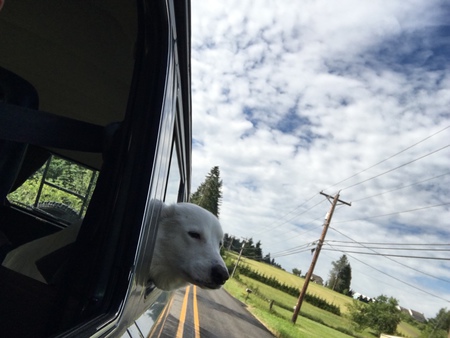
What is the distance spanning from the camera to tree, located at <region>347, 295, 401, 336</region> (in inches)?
2955

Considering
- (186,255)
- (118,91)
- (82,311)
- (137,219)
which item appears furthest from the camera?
(186,255)

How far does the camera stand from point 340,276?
136375 mm

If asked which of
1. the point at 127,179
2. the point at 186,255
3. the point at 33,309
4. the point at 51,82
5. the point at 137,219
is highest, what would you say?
the point at 51,82

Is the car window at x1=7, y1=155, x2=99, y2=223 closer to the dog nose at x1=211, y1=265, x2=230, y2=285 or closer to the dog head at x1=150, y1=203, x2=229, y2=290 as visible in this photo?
the dog head at x1=150, y1=203, x2=229, y2=290

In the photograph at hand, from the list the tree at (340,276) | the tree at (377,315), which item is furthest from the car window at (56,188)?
the tree at (340,276)

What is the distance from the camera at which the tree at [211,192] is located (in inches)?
3428

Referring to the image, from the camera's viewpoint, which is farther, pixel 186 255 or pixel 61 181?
pixel 61 181

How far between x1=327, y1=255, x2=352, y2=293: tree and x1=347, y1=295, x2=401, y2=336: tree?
165ft

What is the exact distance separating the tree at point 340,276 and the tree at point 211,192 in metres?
64.9

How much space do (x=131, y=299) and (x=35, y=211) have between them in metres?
2.10

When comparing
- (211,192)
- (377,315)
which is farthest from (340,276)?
(211,192)

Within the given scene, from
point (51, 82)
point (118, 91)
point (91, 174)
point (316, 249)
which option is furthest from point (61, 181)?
point (316, 249)

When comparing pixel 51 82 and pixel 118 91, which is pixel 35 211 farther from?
pixel 118 91

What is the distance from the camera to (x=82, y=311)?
121cm
